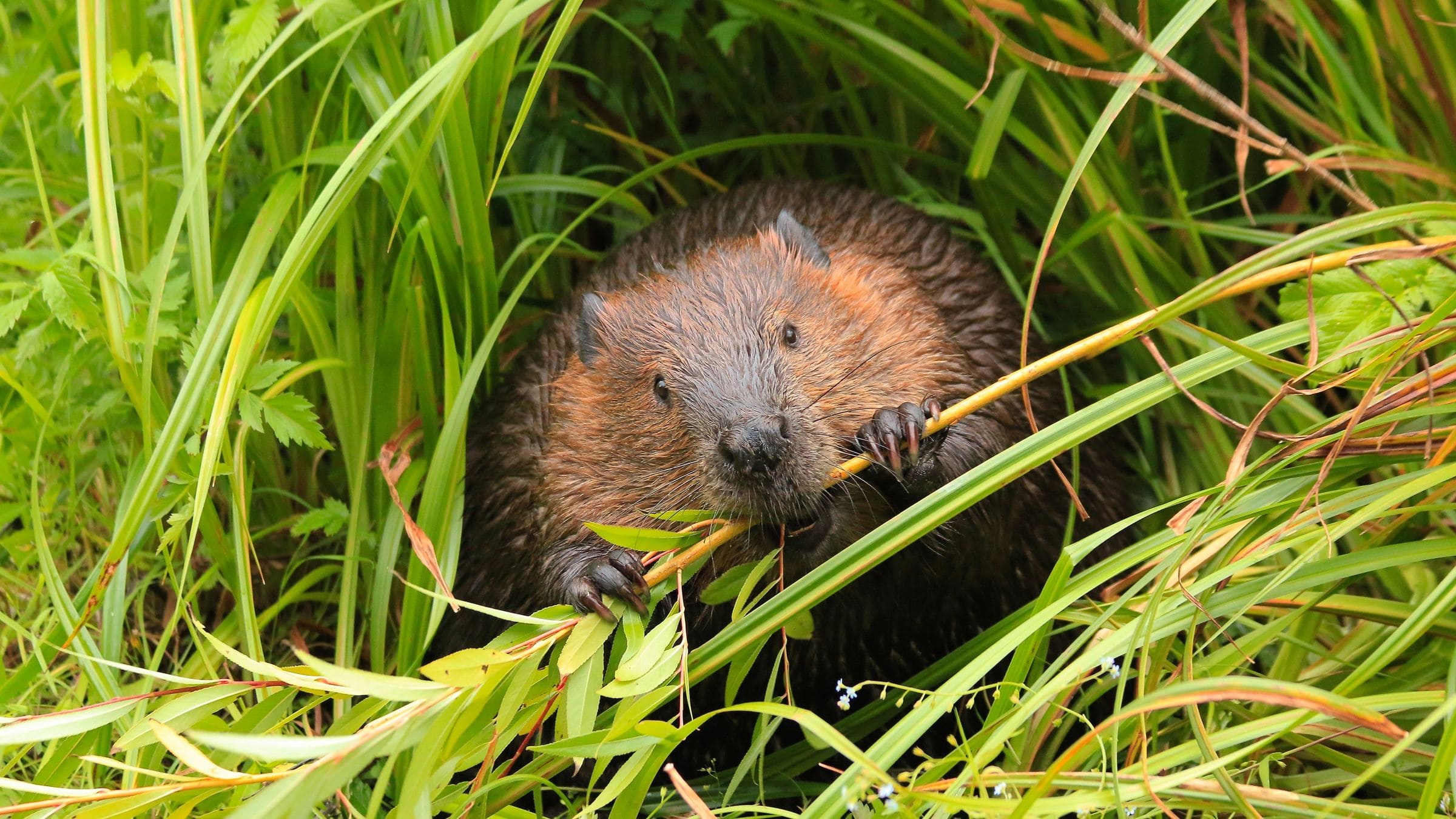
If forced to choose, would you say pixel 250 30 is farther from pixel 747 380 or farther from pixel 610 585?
pixel 610 585

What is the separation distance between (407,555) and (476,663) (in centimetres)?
179

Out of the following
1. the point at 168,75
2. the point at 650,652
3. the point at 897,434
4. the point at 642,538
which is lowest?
the point at 650,652

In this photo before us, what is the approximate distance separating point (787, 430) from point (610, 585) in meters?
0.56

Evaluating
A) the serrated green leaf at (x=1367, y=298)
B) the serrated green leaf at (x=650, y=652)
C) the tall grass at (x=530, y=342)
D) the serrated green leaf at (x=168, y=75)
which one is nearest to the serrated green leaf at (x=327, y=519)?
the tall grass at (x=530, y=342)

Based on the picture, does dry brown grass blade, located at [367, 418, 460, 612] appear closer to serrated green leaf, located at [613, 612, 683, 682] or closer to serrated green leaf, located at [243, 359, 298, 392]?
serrated green leaf, located at [243, 359, 298, 392]

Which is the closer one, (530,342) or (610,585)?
(610,585)

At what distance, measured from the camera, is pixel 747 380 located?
10.6 ft

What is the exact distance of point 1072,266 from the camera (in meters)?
4.62

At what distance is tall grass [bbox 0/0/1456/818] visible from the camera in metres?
2.57

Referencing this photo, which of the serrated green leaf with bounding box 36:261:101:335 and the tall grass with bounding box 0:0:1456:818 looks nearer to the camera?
the tall grass with bounding box 0:0:1456:818

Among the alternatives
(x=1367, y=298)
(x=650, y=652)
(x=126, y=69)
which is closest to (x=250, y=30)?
(x=126, y=69)

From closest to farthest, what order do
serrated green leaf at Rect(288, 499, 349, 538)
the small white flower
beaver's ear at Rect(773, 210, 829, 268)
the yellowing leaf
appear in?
the yellowing leaf
the small white flower
beaver's ear at Rect(773, 210, 829, 268)
serrated green leaf at Rect(288, 499, 349, 538)

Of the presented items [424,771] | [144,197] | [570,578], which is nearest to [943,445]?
[570,578]

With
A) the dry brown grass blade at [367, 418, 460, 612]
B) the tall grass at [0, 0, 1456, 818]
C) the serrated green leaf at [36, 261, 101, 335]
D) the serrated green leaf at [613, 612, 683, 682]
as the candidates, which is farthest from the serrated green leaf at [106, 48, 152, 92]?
the serrated green leaf at [613, 612, 683, 682]
